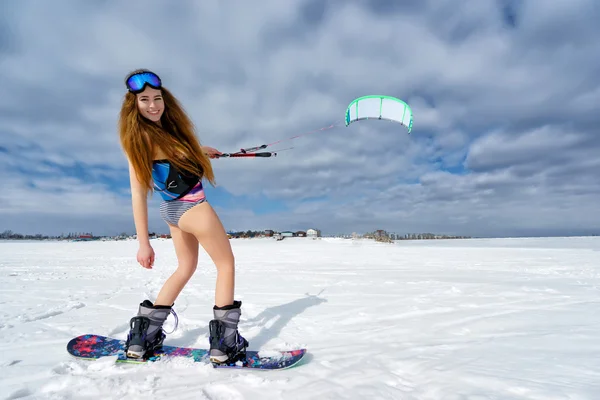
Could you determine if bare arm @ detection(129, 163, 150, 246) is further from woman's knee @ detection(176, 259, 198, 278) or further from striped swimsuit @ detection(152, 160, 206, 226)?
woman's knee @ detection(176, 259, 198, 278)

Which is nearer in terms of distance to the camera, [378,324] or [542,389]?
[542,389]

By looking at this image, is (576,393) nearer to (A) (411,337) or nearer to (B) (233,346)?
(A) (411,337)

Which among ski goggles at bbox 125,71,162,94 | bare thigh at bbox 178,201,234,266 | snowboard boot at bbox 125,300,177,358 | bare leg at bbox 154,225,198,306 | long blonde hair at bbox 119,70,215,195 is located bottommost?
snowboard boot at bbox 125,300,177,358

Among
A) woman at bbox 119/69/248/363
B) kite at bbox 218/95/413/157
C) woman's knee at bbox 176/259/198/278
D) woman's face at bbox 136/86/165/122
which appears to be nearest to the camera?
woman at bbox 119/69/248/363

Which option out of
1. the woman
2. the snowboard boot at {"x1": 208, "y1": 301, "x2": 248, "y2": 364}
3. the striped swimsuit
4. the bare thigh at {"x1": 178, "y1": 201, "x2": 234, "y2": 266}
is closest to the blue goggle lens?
the woman

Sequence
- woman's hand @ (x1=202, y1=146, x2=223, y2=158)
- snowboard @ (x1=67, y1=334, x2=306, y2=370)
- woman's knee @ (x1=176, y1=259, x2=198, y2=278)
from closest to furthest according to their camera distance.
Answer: snowboard @ (x1=67, y1=334, x2=306, y2=370)
woman's knee @ (x1=176, y1=259, x2=198, y2=278)
woman's hand @ (x1=202, y1=146, x2=223, y2=158)

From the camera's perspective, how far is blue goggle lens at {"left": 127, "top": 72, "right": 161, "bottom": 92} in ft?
7.25

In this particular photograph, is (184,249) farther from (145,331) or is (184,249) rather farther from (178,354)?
(178,354)

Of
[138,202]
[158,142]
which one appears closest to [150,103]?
[158,142]

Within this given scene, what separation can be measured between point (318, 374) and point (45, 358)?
1.85 m

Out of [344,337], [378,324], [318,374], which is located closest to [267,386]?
[318,374]

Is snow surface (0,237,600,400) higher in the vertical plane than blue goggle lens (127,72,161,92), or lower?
lower

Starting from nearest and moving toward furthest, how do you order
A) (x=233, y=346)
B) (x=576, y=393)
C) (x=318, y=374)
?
(x=576, y=393)
(x=318, y=374)
(x=233, y=346)

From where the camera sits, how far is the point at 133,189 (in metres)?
2.23
